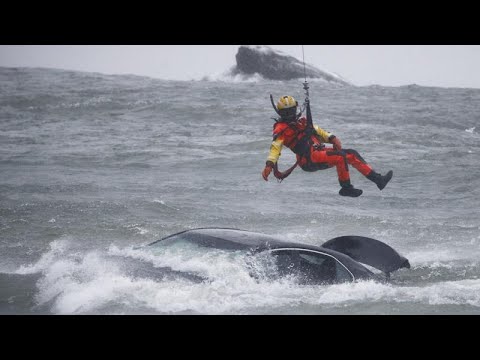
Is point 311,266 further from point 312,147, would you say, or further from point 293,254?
point 312,147

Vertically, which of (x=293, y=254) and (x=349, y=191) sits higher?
(x=349, y=191)

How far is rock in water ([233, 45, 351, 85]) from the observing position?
29.7 meters

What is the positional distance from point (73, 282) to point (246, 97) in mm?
21675

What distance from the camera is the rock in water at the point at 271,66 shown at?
29.7 meters

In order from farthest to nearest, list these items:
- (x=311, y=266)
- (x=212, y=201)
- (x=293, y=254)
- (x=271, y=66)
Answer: (x=271, y=66) < (x=212, y=201) < (x=311, y=266) < (x=293, y=254)

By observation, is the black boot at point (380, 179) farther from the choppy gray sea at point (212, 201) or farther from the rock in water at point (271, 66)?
the rock in water at point (271, 66)

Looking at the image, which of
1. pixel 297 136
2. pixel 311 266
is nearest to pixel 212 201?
pixel 311 266

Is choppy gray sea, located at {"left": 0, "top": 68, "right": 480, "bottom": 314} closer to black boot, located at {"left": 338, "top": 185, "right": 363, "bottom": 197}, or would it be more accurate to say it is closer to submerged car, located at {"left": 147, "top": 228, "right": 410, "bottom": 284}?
submerged car, located at {"left": 147, "top": 228, "right": 410, "bottom": 284}

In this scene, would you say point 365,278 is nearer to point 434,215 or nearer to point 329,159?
point 329,159

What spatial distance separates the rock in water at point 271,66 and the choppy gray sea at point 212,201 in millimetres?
1384

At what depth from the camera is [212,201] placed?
1631cm

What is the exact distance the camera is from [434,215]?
52.6 feet

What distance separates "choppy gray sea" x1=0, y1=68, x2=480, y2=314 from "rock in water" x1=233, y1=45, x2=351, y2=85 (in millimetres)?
1384

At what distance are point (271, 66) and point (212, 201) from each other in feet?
49.7
